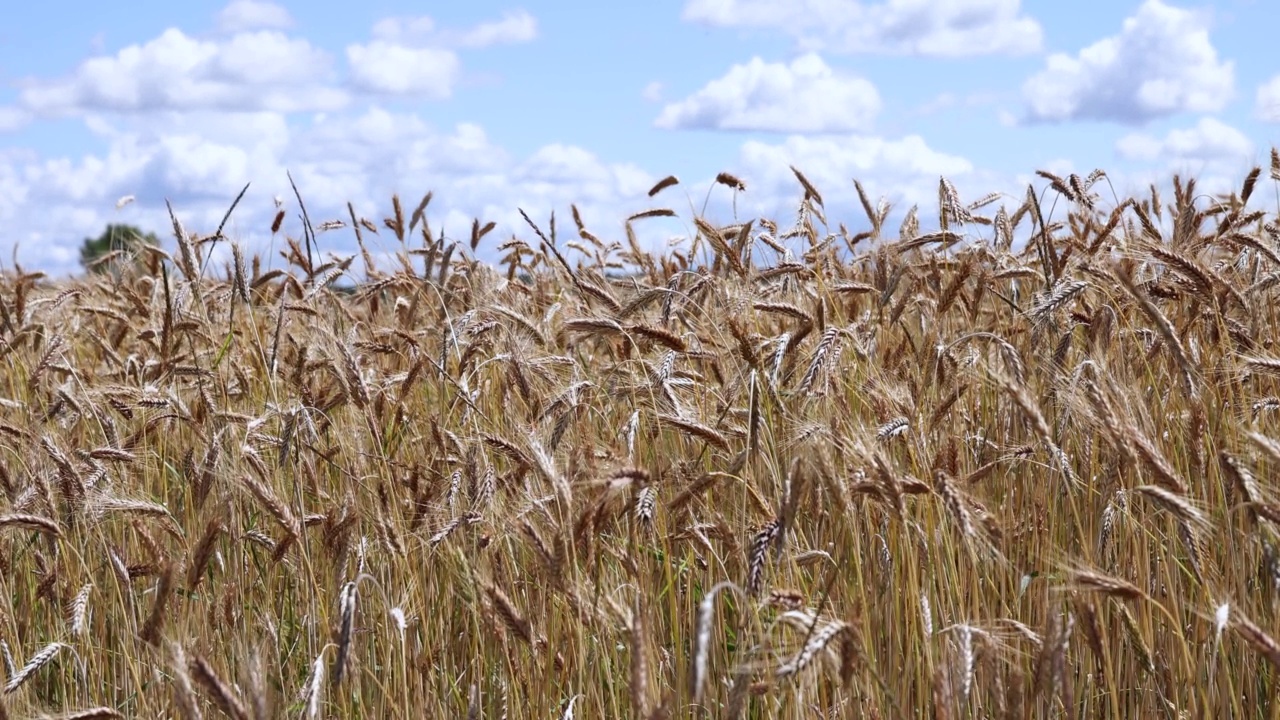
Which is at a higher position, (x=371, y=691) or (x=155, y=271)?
(x=155, y=271)

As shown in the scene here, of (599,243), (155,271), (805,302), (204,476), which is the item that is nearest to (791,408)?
(805,302)

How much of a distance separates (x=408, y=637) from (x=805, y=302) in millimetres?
1714

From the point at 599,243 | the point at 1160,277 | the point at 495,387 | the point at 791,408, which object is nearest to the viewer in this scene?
the point at 791,408

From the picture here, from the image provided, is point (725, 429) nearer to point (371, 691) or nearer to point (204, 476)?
point (371, 691)

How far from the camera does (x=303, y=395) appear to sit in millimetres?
3693

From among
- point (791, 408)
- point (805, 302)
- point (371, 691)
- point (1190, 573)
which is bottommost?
point (371, 691)

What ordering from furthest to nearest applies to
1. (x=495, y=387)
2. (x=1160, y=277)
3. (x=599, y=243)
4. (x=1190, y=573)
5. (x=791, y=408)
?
(x=599, y=243) → (x=495, y=387) → (x=1160, y=277) → (x=791, y=408) → (x=1190, y=573)

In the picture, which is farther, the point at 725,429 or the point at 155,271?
the point at 155,271

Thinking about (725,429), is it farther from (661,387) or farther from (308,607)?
(308,607)

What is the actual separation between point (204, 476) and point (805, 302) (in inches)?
76.3

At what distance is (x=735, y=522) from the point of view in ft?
10.3

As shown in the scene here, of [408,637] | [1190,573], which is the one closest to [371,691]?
[408,637]

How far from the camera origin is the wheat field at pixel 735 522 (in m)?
2.24

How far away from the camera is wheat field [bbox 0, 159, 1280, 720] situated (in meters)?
2.24
